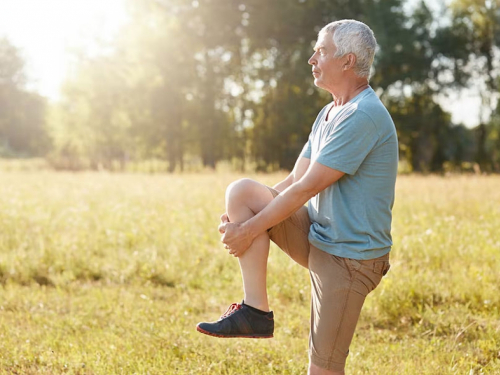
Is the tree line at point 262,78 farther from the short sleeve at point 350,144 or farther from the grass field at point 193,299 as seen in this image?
the short sleeve at point 350,144

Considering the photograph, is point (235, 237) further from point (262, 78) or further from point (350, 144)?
point (262, 78)

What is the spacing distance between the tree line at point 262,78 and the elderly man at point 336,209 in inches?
1220

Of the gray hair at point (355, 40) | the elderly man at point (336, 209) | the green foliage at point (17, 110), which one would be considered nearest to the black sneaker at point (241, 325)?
the elderly man at point (336, 209)

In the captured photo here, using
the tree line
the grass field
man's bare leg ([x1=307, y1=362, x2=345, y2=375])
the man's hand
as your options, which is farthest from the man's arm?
the tree line

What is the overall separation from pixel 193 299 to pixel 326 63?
142 inches

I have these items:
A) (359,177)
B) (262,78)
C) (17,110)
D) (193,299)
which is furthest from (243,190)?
(17,110)

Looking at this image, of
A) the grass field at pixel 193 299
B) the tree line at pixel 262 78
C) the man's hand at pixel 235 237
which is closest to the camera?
the man's hand at pixel 235 237

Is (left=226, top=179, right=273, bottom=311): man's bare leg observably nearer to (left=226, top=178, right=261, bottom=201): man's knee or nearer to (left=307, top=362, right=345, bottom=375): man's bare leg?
(left=226, top=178, right=261, bottom=201): man's knee

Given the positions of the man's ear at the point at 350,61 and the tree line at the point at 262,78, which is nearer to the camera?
the man's ear at the point at 350,61

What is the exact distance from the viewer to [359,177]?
9.41 ft

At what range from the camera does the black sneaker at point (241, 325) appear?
118 inches

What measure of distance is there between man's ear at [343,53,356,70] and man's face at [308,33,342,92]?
32 mm

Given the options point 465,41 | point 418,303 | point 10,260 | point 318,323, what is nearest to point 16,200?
point 10,260

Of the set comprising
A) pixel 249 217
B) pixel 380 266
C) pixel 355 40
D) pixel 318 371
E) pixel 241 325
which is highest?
pixel 355 40
